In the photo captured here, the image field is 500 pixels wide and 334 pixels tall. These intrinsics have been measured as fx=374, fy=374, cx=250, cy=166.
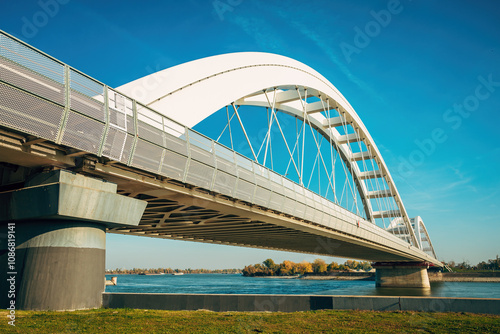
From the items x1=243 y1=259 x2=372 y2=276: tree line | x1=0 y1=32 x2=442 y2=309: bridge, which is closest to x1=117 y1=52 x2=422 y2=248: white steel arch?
x1=0 y1=32 x2=442 y2=309: bridge

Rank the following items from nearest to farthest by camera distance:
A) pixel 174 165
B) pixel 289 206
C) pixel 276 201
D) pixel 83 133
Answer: pixel 83 133 → pixel 174 165 → pixel 276 201 → pixel 289 206

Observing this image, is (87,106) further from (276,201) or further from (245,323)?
(276,201)

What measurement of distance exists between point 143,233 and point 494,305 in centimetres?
2048

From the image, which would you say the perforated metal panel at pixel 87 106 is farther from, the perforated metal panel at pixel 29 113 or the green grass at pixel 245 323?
the green grass at pixel 245 323

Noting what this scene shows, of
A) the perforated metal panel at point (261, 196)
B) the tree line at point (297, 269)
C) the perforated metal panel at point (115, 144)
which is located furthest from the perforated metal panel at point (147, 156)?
the tree line at point (297, 269)

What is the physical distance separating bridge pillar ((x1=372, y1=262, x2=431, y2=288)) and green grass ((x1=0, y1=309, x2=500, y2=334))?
58.5 m

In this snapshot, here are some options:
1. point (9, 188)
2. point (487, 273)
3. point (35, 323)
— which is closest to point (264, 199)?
point (9, 188)

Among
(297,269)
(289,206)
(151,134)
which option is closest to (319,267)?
(297,269)

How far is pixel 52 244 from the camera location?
9250mm

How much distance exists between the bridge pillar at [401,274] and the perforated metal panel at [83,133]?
6297 centimetres

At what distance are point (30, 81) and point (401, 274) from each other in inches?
2664

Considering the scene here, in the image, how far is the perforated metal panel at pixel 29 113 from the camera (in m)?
7.93

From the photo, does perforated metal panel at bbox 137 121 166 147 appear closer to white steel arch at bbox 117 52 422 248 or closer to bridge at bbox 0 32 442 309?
bridge at bbox 0 32 442 309

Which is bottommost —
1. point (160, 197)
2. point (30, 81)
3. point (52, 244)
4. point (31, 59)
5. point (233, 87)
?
point (52, 244)
